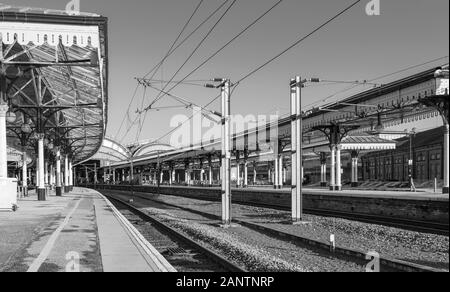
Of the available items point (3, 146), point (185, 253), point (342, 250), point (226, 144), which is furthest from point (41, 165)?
point (342, 250)

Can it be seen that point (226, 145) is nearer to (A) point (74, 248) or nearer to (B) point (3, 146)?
(A) point (74, 248)

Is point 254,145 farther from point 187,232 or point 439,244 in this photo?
point 439,244

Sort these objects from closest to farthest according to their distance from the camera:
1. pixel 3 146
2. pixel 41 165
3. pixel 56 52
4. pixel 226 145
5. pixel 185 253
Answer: pixel 185 253
pixel 226 145
pixel 56 52
pixel 3 146
pixel 41 165

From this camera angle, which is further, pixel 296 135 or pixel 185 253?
pixel 296 135

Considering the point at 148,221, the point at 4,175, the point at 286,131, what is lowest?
the point at 148,221

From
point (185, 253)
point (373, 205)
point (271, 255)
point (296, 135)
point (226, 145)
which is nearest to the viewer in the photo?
point (271, 255)

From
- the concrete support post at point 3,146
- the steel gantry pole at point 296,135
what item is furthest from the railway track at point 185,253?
the concrete support post at point 3,146

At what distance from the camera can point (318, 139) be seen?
66.8m

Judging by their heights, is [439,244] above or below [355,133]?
below

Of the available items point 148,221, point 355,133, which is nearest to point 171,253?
point 148,221

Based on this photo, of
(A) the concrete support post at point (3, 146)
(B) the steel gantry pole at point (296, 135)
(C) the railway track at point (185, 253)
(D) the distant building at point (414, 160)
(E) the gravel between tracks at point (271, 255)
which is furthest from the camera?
(D) the distant building at point (414, 160)

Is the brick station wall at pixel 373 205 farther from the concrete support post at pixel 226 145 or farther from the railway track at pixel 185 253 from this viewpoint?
the railway track at pixel 185 253

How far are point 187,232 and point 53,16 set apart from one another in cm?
1119

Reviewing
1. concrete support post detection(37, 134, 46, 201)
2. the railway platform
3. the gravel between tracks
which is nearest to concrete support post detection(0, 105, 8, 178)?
the railway platform
